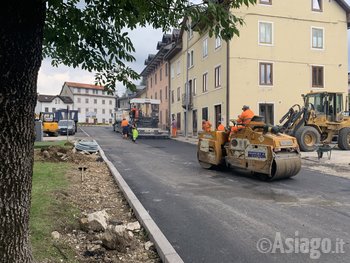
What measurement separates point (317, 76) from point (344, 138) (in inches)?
372

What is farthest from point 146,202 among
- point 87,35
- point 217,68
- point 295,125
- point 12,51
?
point 217,68

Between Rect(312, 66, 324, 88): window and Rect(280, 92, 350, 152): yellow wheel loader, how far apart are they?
757 cm

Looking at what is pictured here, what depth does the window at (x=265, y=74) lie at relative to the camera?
25156mm

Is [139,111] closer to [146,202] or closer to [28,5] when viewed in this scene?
[146,202]

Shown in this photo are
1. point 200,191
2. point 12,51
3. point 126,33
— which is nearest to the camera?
point 12,51

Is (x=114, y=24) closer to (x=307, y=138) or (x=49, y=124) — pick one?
(x=307, y=138)

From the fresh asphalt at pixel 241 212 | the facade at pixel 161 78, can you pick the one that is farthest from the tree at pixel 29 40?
the facade at pixel 161 78

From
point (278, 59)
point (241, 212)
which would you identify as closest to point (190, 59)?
point (278, 59)

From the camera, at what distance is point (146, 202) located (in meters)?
7.08

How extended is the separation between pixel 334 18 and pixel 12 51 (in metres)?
29.1

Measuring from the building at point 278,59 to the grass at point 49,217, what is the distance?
59.4 feet

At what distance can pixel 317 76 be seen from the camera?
85.8ft

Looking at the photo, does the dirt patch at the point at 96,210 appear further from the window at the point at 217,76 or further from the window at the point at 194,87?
the window at the point at 194,87

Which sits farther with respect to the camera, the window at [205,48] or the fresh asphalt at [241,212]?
the window at [205,48]
